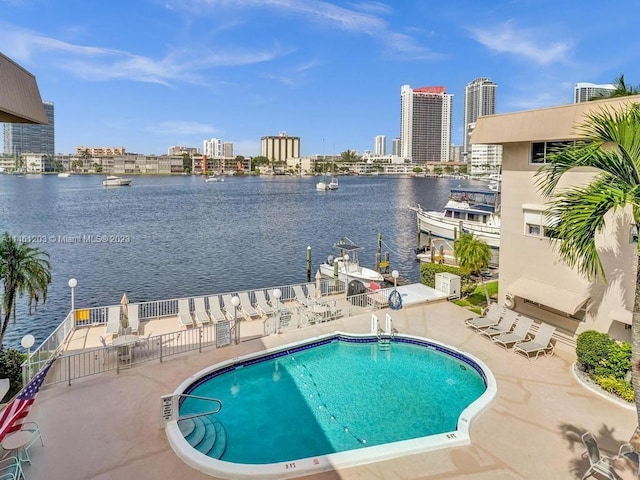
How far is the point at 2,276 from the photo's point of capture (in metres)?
11.9

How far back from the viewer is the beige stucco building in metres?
11.8

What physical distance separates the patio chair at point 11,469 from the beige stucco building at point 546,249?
13.4 metres

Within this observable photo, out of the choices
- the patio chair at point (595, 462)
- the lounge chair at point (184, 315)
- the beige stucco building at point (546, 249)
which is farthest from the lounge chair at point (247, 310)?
the patio chair at point (595, 462)

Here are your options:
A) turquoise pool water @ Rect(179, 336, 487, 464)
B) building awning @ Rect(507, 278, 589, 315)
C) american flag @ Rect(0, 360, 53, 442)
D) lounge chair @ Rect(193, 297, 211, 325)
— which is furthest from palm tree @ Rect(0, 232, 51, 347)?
building awning @ Rect(507, 278, 589, 315)

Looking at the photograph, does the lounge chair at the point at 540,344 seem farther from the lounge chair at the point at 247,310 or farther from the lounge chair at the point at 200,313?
the lounge chair at the point at 200,313

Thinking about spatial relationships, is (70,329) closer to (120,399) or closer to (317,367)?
(120,399)

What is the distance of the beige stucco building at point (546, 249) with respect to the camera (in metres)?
11.8

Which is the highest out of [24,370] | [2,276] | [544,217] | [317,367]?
[544,217]

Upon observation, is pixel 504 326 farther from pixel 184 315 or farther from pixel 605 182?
pixel 184 315

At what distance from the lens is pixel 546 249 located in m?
14.1

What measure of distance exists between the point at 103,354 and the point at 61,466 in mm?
5673

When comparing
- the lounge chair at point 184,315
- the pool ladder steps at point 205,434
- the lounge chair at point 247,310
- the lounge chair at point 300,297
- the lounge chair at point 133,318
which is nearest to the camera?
the pool ladder steps at point 205,434

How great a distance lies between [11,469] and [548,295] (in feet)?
46.3

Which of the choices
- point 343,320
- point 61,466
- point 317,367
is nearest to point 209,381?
point 317,367
